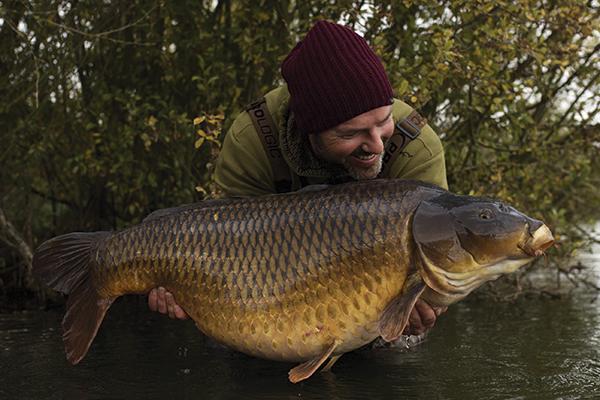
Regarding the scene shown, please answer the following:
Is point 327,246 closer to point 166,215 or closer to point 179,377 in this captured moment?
point 166,215

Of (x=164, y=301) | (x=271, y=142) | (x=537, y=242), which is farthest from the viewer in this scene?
(x=271, y=142)

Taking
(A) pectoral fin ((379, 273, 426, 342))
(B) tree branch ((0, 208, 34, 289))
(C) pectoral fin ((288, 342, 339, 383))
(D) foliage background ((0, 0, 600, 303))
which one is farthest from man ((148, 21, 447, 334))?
(B) tree branch ((0, 208, 34, 289))

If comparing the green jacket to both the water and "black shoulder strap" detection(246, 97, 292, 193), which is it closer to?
"black shoulder strap" detection(246, 97, 292, 193)

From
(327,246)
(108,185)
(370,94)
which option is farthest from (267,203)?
(108,185)

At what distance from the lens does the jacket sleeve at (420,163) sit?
2686 mm

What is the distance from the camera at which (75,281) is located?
8.04ft

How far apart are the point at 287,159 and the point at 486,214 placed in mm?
848

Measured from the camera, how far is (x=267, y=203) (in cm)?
227

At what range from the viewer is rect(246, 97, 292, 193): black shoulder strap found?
9.13 ft

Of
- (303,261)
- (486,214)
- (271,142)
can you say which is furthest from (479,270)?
(271,142)

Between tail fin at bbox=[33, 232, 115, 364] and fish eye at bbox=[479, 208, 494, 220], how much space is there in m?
1.08

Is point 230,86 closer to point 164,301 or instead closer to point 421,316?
point 164,301

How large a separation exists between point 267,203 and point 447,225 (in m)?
0.50

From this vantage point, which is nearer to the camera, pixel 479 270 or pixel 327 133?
pixel 479 270
